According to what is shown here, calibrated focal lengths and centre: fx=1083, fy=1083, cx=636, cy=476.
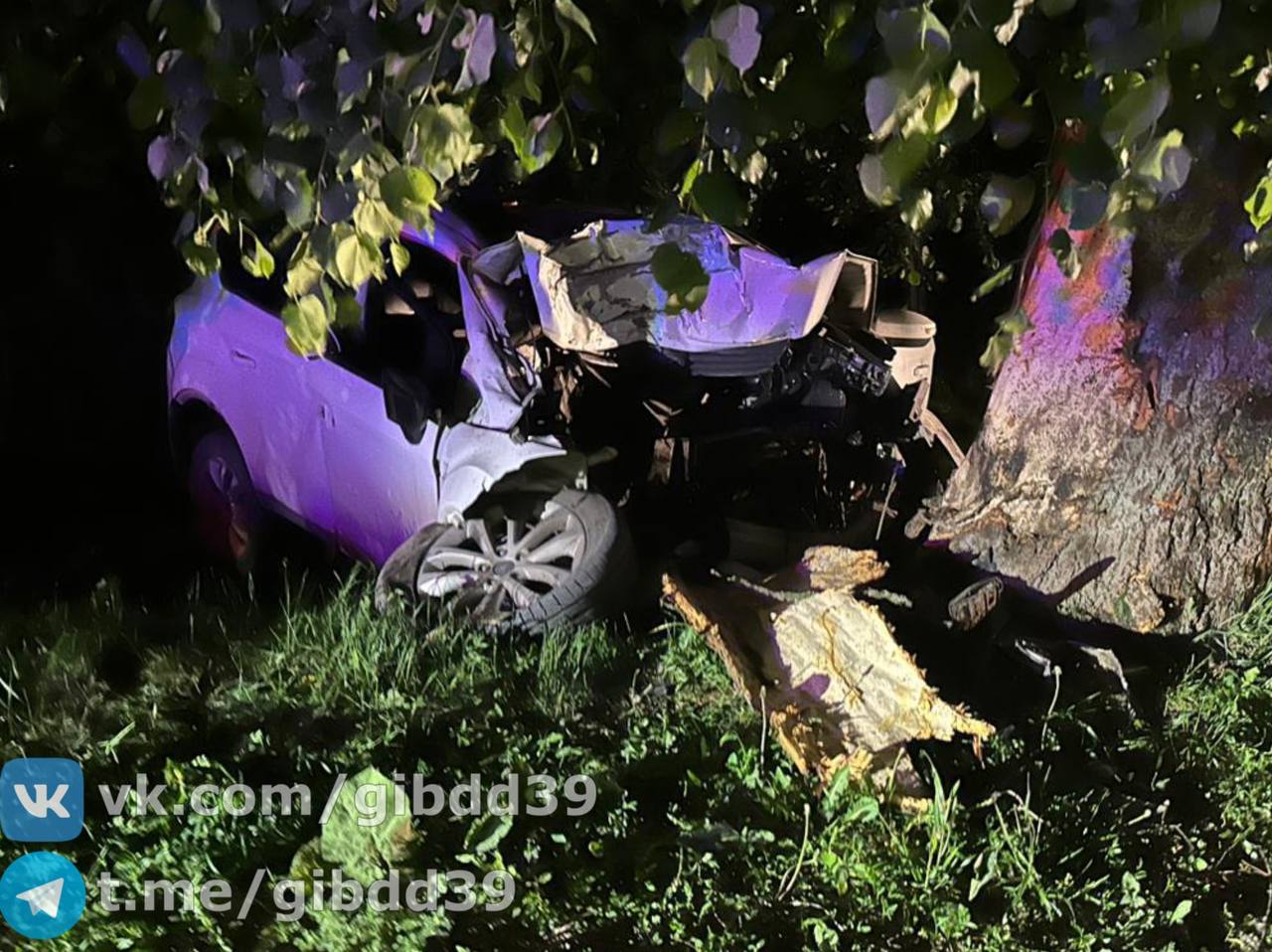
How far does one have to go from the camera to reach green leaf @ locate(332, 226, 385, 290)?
187cm

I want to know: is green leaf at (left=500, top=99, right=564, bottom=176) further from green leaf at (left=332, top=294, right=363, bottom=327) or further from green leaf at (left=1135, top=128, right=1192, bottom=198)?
green leaf at (left=1135, top=128, right=1192, bottom=198)

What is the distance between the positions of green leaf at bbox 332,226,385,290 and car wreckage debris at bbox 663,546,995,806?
1.50 metres

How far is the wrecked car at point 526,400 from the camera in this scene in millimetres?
3449

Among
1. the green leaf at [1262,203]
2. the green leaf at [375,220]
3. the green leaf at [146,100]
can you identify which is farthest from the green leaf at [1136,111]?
the green leaf at [146,100]

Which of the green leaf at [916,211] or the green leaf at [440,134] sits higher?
the green leaf at [440,134]

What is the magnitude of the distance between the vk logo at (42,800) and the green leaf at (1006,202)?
2.31 meters

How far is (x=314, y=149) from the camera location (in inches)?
74.6

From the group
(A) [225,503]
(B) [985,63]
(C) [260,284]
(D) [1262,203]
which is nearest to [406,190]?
(B) [985,63]

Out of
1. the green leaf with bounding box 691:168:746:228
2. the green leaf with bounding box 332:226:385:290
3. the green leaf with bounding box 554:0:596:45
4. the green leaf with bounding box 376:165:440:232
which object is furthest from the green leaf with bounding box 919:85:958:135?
the green leaf with bounding box 332:226:385:290

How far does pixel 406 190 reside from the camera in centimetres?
178

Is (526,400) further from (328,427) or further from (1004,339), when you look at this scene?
(1004,339)

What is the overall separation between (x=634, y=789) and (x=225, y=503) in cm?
238

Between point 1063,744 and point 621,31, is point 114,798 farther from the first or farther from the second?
point 1063,744

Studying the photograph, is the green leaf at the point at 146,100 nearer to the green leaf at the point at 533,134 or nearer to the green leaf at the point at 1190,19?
the green leaf at the point at 533,134
